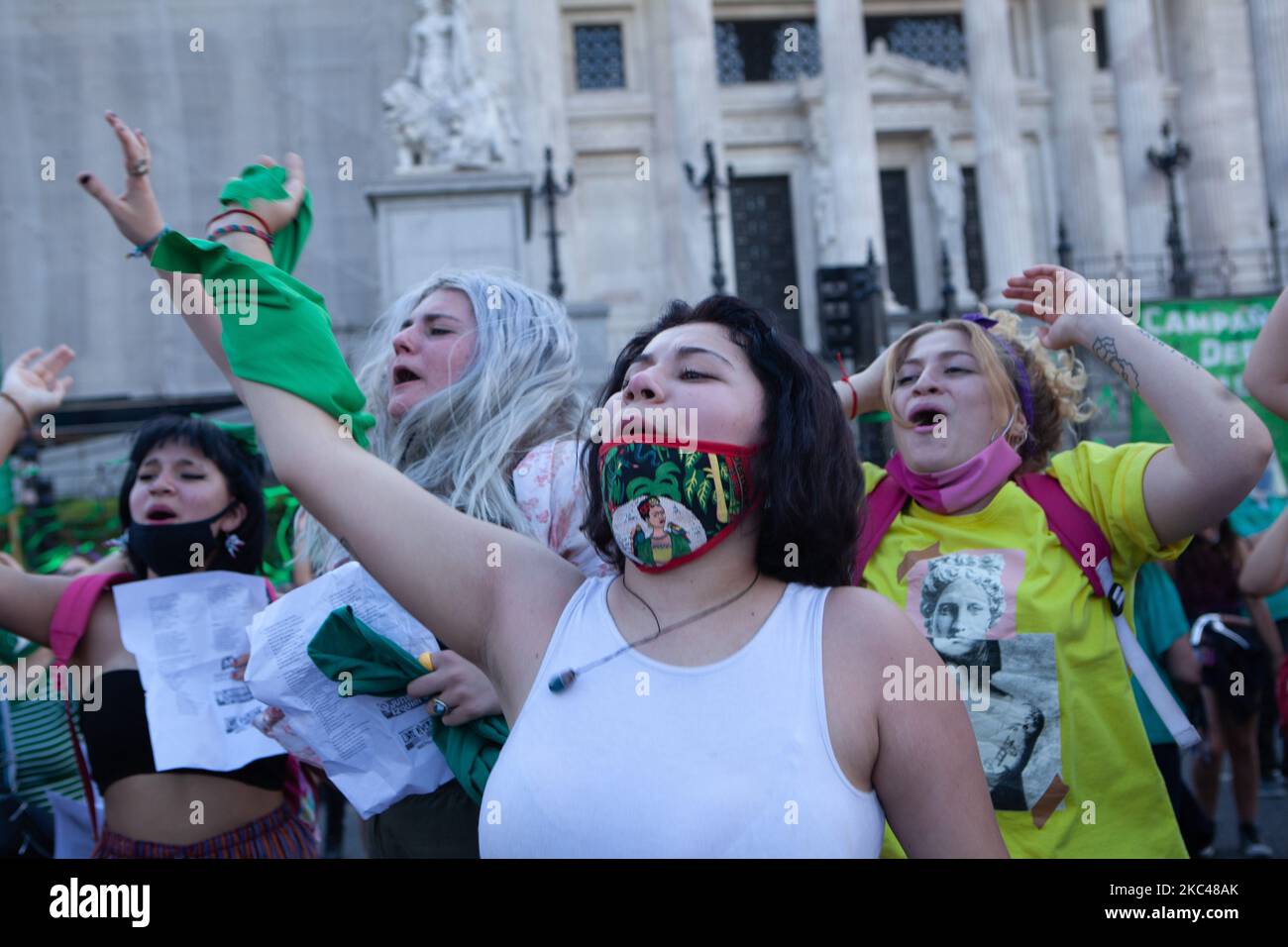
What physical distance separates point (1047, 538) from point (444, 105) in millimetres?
12802

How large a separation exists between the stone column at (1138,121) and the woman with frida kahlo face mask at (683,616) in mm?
25813

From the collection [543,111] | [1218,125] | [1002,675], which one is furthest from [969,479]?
[1218,125]

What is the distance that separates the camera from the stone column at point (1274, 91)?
24.6 meters

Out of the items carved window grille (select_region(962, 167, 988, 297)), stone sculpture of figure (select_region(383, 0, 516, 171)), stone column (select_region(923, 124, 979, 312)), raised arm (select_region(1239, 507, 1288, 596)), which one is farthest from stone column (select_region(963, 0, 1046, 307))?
raised arm (select_region(1239, 507, 1288, 596))

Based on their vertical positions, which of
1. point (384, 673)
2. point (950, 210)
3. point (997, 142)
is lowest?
point (384, 673)

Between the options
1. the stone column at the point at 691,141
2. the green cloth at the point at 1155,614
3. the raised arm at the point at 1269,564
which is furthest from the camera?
the stone column at the point at 691,141

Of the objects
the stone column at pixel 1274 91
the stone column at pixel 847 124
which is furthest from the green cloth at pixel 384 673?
the stone column at pixel 1274 91

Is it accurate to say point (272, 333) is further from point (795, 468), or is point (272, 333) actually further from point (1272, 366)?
point (1272, 366)

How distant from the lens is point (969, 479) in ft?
10.2

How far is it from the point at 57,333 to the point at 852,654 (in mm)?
25351

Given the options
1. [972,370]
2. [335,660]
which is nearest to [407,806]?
[335,660]

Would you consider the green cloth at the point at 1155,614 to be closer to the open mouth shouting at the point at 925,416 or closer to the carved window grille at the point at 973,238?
the open mouth shouting at the point at 925,416

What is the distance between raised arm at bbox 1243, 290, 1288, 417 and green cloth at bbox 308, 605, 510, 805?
1954 millimetres
